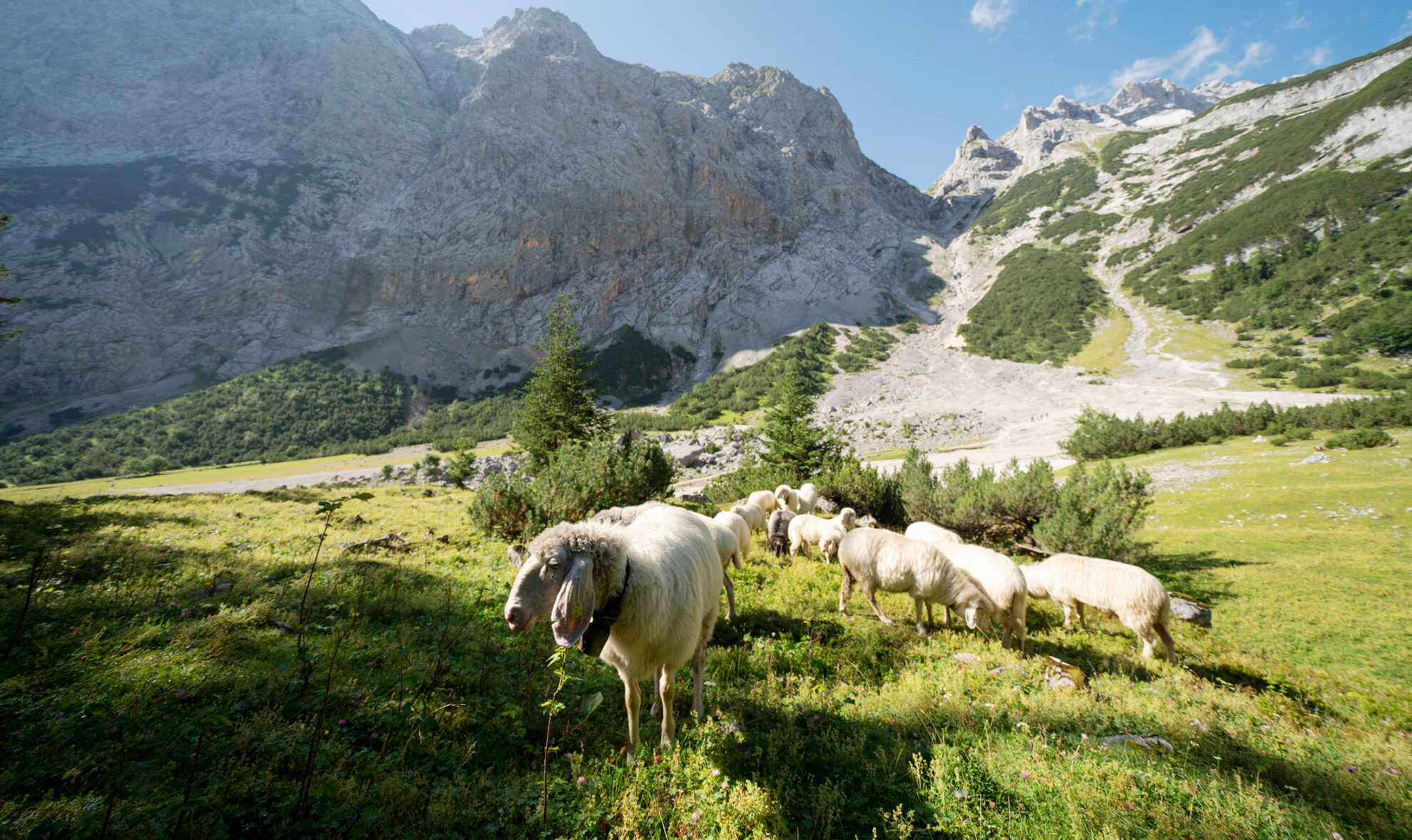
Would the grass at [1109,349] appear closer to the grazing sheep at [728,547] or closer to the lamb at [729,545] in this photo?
the lamb at [729,545]

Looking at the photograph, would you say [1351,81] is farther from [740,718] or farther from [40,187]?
[40,187]

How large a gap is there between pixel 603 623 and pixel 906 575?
19.6 ft

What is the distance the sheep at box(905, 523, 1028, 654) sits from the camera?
7.18 metres

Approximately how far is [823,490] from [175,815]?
52.8 ft

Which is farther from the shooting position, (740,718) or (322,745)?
(740,718)

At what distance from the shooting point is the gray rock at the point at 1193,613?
8539mm

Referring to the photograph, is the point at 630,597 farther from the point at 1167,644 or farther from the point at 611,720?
the point at 1167,644

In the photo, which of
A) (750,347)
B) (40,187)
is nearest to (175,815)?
(750,347)

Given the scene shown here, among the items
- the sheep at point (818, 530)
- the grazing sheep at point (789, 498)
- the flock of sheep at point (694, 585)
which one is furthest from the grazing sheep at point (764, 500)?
the flock of sheep at point (694, 585)

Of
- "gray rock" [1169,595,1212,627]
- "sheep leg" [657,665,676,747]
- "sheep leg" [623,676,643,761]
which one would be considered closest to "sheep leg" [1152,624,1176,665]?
"gray rock" [1169,595,1212,627]

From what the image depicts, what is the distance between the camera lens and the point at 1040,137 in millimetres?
146375

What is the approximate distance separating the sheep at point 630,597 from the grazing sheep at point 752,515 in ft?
22.7

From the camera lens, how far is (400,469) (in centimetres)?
4231

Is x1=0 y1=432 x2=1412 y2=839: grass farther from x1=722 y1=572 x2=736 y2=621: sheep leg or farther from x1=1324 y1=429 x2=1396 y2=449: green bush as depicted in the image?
x1=1324 y1=429 x2=1396 y2=449: green bush
